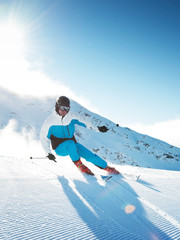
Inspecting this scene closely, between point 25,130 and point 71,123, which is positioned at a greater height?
point 71,123

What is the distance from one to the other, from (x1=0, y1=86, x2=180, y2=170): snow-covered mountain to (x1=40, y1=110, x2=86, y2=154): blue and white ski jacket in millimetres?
8598

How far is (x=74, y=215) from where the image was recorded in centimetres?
135

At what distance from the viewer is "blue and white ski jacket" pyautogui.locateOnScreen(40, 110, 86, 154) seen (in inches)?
141

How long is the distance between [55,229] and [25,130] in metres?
11.5

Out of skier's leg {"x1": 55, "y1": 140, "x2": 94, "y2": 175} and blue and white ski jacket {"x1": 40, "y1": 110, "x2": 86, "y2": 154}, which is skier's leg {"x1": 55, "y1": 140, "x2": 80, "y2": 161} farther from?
blue and white ski jacket {"x1": 40, "y1": 110, "x2": 86, "y2": 154}

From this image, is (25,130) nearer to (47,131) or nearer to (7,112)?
(7,112)

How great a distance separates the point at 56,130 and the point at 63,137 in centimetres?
23

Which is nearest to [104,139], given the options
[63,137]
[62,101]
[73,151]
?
[63,137]

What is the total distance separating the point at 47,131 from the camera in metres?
3.65

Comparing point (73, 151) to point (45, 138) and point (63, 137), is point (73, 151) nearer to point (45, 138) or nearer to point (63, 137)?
point (63, 137)

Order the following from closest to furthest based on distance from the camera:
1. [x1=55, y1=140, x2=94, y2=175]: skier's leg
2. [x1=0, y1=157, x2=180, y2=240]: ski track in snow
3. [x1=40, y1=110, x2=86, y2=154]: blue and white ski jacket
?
1. [x1=0, y1=157, x2=180, y2=240]: ski track in snow
2. [x1=55, y1=140, x2=94, y2=175]: skier's leg
3. [x1=40, y1=110, x2=86, y2=154]: blue and white ski jacket

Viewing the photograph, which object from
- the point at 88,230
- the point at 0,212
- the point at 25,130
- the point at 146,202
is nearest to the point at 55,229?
the point at 88,230

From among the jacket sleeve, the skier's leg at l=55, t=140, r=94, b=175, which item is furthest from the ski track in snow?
the jacket sleeve

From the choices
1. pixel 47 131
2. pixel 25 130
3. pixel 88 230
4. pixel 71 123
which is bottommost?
pixel 25 130
